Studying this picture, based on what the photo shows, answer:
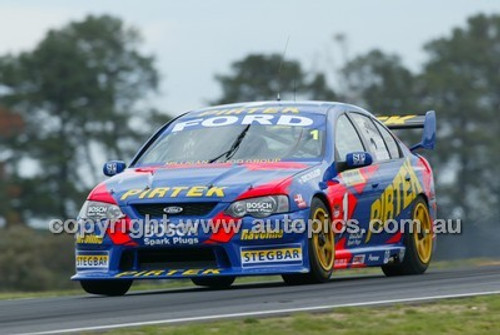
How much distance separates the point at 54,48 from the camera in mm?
74000

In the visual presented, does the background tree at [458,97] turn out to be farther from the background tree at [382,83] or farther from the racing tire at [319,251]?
the racing tire at [319,251]

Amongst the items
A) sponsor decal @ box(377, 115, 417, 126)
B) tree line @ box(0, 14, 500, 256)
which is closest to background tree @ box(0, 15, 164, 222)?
tree line @ box(0, 14, 500, 256)

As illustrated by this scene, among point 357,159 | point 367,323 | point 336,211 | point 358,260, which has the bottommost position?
point 367,323

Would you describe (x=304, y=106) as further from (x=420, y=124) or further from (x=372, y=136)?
(x=420, y=124)

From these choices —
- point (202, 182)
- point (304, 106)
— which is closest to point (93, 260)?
point (202, 182)

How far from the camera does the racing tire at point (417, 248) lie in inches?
491

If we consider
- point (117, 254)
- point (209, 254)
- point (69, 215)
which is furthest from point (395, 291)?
point (69, 215)

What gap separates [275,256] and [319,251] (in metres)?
0.44

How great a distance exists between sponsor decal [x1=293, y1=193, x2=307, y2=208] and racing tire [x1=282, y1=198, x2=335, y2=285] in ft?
0.39

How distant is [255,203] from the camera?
10180 millimetres

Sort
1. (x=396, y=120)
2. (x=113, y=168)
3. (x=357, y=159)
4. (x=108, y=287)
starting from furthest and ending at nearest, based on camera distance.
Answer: (x=396, y=120) < (x=113, y=168) < (x=357, y=159) < (x=108, y=287)

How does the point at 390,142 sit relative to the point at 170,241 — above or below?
above

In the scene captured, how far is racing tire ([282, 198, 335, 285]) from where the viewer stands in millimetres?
10383

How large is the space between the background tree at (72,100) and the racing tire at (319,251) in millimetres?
50268
